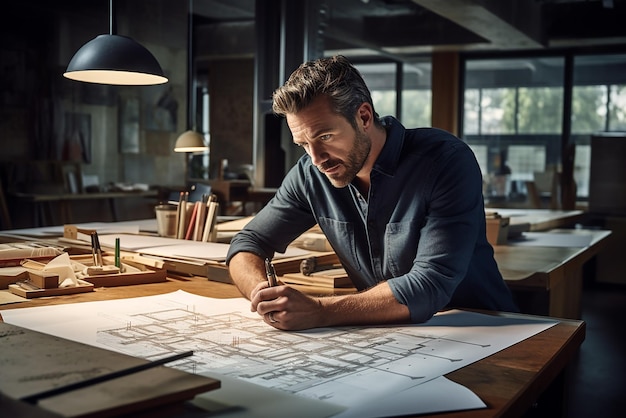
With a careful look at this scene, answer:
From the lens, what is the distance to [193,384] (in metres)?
0.89

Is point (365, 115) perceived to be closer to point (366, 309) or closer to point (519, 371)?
point (366, 309)

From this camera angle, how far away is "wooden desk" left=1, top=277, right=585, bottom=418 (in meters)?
1.03

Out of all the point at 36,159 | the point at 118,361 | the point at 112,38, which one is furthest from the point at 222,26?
the point at 118,361

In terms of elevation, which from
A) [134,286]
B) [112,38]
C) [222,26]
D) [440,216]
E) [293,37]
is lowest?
[134,286]

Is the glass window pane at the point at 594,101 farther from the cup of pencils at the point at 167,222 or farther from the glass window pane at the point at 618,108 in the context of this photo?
the cup of pencils at the point at 167,222

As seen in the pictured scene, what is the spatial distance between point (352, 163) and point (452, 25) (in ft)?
28.9

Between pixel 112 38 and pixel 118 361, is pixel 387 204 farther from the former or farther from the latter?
pixel 112 38

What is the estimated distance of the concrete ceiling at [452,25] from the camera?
9.27 metres

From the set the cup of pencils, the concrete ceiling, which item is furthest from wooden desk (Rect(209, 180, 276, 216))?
the cup of pencils

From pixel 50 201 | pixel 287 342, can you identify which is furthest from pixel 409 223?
pixel 50 201

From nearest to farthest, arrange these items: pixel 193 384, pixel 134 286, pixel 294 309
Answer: pixel 193 384 → pixel 294 309 → pixel 134 286

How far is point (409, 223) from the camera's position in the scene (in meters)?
1.80

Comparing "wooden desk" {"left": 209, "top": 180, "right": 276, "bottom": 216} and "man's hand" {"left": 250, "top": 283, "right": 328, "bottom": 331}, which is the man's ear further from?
"wooden desk" {"left": 209, "top": 180, "right": 276, "bottom": 216}

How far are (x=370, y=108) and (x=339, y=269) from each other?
0.56 meters
